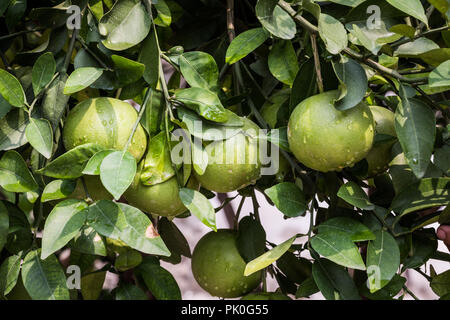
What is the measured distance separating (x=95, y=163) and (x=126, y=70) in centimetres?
12

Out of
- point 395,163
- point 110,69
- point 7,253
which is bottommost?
point 7,253

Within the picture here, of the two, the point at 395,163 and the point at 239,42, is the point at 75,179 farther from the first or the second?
the point at 395,163

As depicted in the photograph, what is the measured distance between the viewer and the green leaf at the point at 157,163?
1.85ft

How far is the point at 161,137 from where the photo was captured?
0.57 metres

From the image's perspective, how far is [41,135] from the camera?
525 millimetres

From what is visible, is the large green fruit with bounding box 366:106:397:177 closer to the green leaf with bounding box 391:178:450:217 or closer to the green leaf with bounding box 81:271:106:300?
the green leaf with bounding box 391:178:450:217

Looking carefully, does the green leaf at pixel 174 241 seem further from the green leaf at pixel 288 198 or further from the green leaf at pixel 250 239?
the green leaf at pixel 288 198

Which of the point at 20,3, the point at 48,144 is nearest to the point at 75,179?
the point at 48,144

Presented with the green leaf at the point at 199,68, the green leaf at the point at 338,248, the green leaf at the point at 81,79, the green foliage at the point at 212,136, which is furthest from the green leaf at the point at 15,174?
the green leaf at the point at 338,248

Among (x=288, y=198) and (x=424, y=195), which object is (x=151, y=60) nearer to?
(x=288, y=198)

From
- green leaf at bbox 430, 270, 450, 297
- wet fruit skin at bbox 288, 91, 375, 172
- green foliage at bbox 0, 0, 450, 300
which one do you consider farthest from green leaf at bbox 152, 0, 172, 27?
green leaf at bbox 430, 270, 450, 297

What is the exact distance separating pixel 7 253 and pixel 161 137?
1.07 ft

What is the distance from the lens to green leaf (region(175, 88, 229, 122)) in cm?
55

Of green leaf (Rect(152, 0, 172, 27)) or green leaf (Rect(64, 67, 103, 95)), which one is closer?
green leaf (Rect(64, 67, 103, 95))
